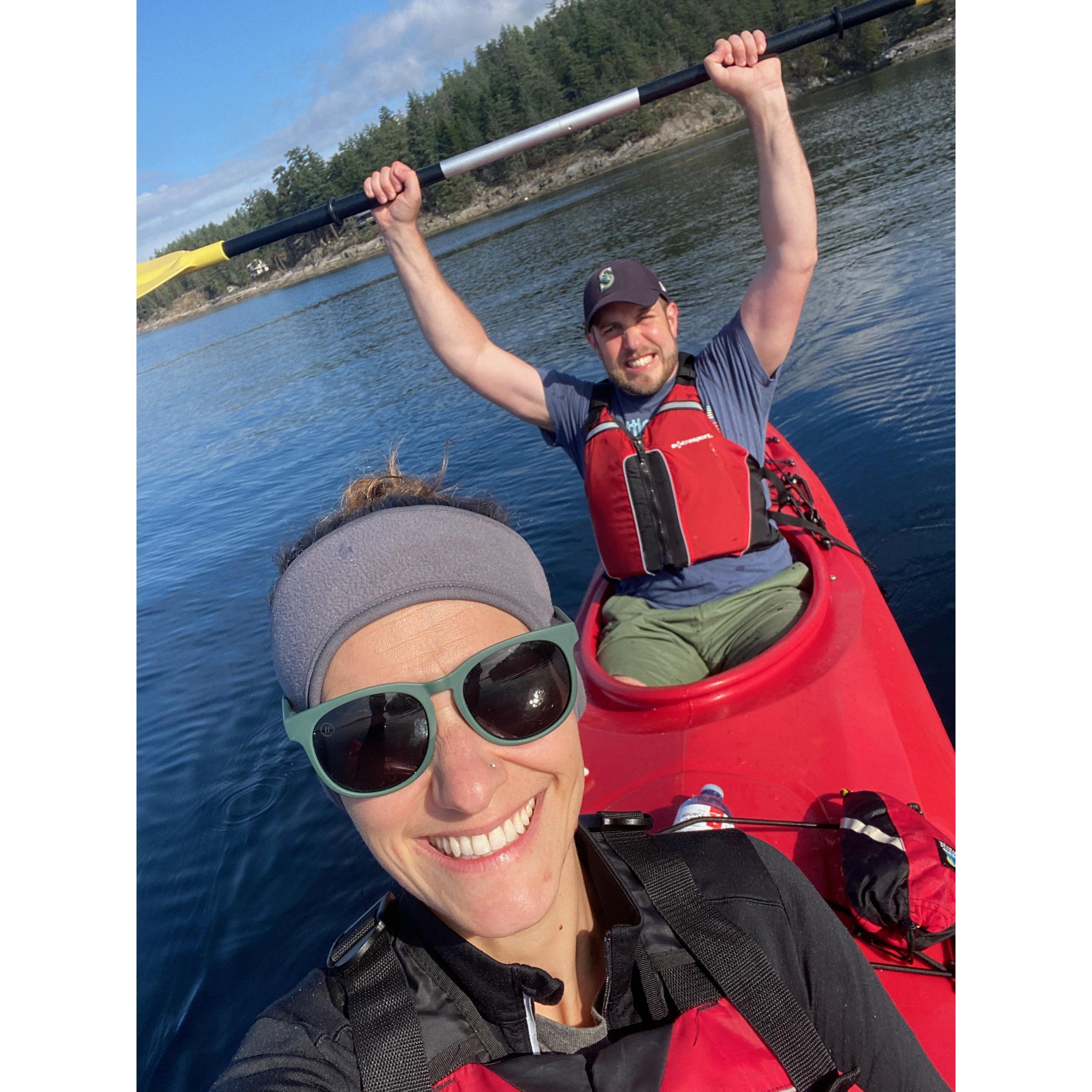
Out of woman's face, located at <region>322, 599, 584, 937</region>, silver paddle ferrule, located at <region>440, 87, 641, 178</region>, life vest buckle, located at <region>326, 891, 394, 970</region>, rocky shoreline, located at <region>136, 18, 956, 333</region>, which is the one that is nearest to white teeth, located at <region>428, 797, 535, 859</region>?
woman's face, located at <region>322, 599, 584, 937</region>

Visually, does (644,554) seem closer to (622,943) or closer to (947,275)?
(622,943)

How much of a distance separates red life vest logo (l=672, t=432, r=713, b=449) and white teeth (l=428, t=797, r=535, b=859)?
216cm

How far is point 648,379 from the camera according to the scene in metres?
3.10

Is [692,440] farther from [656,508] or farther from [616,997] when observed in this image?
[616,997]

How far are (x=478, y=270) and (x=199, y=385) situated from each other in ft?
25.9

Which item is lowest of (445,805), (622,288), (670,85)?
(445,805)

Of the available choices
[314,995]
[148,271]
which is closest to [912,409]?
[148,271]

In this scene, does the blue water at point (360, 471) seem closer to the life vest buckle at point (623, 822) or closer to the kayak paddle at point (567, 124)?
the life vest buckle at point (623, 822)

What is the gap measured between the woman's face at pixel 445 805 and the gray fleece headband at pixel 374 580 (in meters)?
0.03

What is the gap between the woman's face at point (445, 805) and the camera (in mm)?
1062

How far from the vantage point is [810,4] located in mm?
49875

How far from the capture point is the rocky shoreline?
41656mm

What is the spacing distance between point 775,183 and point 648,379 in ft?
2.62

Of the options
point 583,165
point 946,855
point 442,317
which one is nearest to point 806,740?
point 946,855
